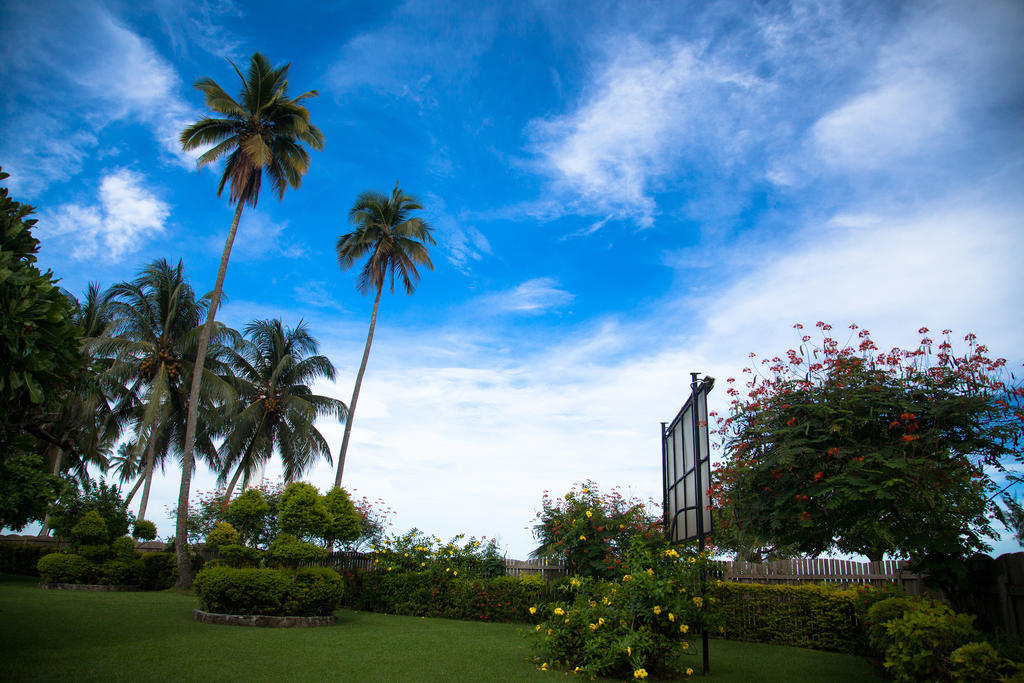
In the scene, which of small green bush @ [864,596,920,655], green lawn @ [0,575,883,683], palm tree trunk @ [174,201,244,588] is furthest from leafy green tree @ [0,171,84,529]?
palm tree trunk @ [174,201,244,588]

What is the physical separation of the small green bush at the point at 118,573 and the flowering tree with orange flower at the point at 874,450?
17.9 m

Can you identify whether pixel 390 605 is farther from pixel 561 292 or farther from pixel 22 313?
pixel 22 313

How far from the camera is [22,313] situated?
4109mm

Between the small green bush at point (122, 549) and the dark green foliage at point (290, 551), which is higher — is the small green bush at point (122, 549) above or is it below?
below

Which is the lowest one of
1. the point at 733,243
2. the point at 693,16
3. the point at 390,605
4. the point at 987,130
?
the point at 390,605

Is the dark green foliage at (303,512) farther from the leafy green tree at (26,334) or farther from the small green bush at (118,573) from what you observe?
the small green bush at (118,573)

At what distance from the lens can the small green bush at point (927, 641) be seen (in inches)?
212

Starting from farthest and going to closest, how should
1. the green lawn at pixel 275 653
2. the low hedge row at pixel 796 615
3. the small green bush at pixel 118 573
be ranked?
1. the small green bush at pixel 118 573
2. the low hedge row at pixel 796 615
3. the green lawn at pixel 275 653

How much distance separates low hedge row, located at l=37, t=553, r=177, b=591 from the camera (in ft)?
53.1

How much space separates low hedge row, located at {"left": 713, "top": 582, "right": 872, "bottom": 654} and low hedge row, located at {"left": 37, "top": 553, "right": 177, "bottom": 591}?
16925 mm

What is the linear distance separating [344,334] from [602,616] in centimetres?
1642

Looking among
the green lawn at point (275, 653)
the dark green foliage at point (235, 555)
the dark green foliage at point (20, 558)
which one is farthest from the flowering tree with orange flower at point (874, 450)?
the dark green foliage at point (20, 558)

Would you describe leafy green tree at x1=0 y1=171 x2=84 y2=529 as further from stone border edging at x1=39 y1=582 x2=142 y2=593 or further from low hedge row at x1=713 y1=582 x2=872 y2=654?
stone border edging at x1=39 y1=582 x2=142 y2=593

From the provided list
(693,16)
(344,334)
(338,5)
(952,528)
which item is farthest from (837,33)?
(344,334)
